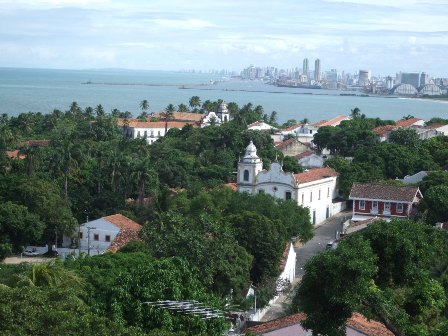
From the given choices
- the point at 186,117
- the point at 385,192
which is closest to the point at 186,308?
the point at 385,192

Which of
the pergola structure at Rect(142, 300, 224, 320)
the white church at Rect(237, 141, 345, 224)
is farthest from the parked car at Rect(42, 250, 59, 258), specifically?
the pergola structure at Rect(142, 300, 224, 320)

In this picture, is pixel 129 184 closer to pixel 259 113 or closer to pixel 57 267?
pixel 57 267

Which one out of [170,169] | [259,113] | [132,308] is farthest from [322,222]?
[259,113]

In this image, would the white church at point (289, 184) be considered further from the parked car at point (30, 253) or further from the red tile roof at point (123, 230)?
the parked car at point (30, 253)

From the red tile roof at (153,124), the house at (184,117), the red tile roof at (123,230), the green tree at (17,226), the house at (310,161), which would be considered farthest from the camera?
the house at (184,117)

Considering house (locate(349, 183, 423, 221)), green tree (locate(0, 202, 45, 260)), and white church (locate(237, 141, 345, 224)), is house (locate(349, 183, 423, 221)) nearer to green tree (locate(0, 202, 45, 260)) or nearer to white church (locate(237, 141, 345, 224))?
white church (locate(237, 141, 345, 224))

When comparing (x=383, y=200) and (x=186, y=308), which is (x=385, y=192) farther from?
(x=186, y=308)

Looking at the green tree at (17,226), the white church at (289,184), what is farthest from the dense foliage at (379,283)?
the white church at (289,184)
